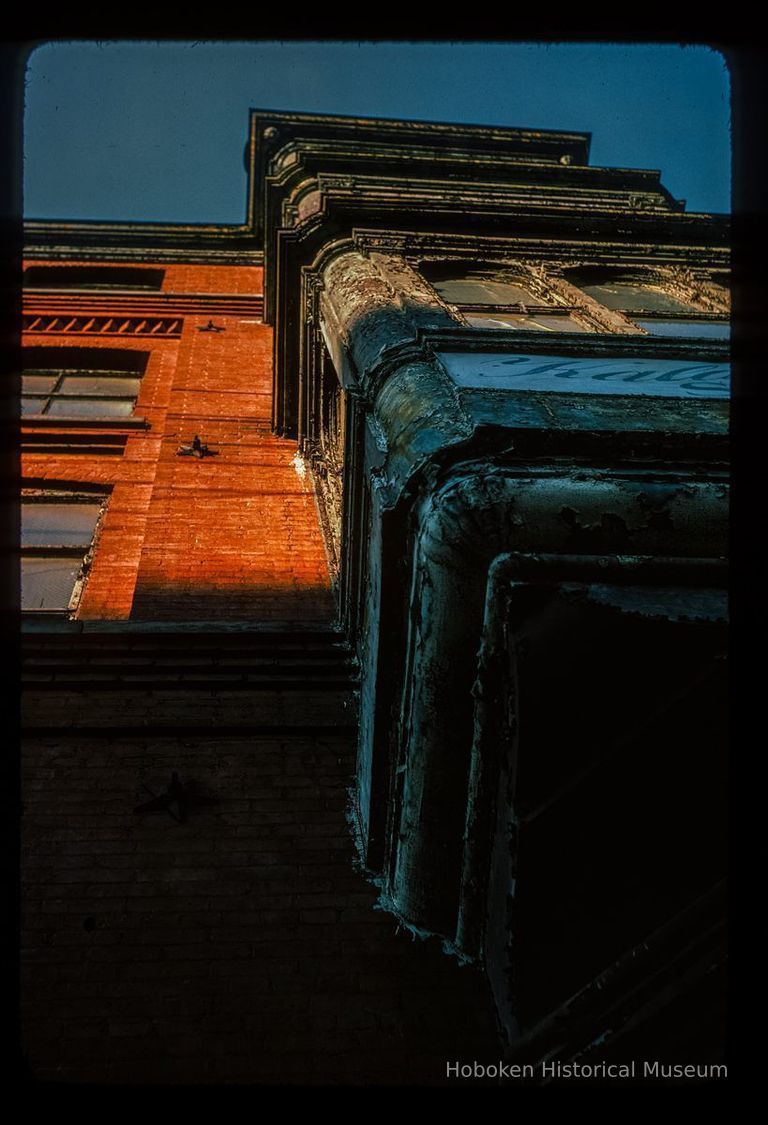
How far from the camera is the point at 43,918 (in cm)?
309

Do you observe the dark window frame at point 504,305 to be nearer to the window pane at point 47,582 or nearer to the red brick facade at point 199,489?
the red brick facade at point 199,489

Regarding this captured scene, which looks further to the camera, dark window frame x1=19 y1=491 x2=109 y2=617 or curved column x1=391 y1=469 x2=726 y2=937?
dark window frame x1=19 y1=491 x2=109 y2=617

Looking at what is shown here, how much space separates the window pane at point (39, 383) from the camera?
9055mm

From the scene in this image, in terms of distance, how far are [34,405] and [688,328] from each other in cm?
687

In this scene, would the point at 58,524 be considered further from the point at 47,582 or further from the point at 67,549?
the point at 47,582

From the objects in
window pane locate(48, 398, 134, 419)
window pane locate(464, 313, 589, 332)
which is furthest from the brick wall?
window pane locate(48, 398, 134, 419)

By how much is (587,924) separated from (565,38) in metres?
2.43

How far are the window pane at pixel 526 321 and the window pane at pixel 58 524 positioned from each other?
357 centimetres

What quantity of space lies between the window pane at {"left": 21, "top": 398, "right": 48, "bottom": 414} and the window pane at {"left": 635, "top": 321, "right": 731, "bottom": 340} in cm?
641

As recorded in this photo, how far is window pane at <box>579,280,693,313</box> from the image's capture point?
19.5 feet

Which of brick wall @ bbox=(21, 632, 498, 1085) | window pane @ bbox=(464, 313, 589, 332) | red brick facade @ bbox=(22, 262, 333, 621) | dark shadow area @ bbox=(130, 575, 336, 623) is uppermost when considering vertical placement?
window pane @ bbox=(464, 313, 589, 332)

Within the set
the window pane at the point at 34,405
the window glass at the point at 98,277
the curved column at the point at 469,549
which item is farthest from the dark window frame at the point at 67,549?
the window glass at the point at 98,277

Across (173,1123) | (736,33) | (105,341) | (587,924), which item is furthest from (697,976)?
(105,341)

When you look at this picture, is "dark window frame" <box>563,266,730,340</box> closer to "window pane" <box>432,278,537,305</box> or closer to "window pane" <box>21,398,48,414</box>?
"window pane" <box>432,278,537,305</box>
